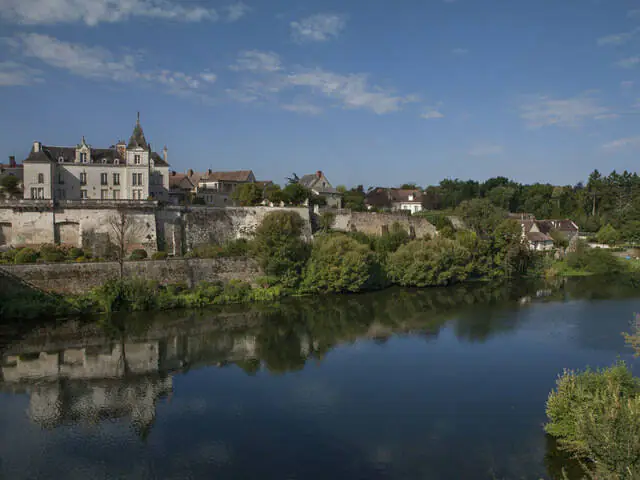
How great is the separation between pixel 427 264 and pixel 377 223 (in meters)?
8.28

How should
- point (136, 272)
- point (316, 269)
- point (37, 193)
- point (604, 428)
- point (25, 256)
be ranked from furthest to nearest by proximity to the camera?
A: point (37, 193) < point (316, 269) < point (136, 272) < point (25, 256) < point (604, 428)

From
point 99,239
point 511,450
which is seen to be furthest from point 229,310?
point 511,450

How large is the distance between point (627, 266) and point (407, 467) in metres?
35.1

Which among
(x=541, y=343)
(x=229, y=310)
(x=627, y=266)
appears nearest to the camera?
(x=541, y=343)

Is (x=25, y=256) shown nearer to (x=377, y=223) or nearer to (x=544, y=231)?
(x=377, y=223)

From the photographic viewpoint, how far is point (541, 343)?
19.6m

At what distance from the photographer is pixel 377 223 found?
38188 millimetres

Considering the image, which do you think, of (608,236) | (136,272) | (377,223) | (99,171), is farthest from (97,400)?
(608,236)

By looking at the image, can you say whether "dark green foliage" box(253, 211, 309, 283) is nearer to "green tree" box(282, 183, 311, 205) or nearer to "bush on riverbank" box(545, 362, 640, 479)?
"green tree" box(282, 183, 311, 205)

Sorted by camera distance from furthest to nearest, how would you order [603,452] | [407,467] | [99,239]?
[99,239], [407,467], [603,452]

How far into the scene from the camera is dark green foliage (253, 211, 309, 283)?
27.6 m

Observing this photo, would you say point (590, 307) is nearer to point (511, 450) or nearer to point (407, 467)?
point (511, 450)

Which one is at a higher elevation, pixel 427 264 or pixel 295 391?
pixel 427 264

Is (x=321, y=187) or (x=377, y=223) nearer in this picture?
(x=377, y=223)
